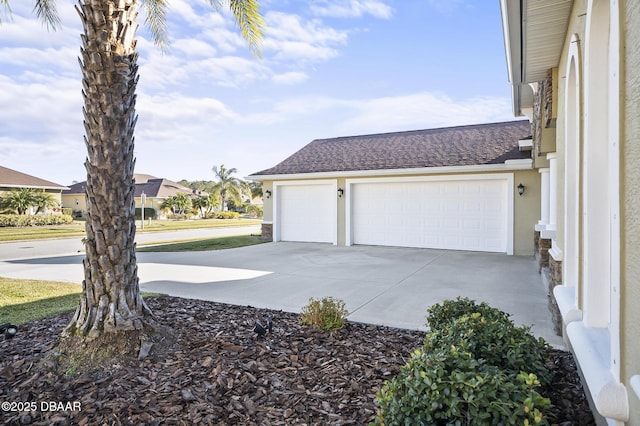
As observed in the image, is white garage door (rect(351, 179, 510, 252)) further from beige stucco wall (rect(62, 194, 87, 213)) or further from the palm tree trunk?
beige stucco wall (rect(62, 194, 87, 213))

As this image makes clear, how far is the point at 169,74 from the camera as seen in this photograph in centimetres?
1382

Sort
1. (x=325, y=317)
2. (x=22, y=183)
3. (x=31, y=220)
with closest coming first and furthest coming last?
(x=325, y=317), (x=31, y=220), (x=22, y=183)

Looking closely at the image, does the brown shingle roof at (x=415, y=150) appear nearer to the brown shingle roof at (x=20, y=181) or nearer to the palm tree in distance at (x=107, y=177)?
the palm tree in distance at (x=107, y=177)

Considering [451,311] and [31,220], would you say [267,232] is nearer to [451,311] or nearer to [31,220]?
[451,311]

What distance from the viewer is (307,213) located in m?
15.0

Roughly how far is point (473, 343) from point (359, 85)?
15297mm

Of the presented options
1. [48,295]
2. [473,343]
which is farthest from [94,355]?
[48,295]

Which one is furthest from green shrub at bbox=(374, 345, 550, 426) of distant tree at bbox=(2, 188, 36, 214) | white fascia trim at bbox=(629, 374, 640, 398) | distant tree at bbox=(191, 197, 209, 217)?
distant tree at bbox=(191, 197, 209, 217)

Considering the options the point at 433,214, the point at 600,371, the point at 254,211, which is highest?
the point at 433,214

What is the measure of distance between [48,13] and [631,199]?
865 cm

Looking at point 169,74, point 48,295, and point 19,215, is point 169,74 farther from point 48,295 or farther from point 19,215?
point 19,215

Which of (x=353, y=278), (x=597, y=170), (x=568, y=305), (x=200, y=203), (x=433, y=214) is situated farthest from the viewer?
(x=200, y=203)

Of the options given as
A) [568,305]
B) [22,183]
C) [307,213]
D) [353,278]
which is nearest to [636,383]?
[568,305]

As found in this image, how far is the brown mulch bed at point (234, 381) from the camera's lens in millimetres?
2715
